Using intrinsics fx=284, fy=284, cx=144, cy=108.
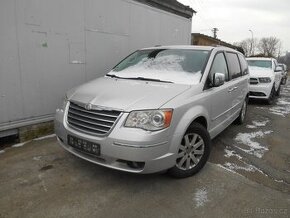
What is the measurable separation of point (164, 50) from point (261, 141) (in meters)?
2.51

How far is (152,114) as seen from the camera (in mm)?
3033

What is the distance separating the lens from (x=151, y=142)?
116 inches

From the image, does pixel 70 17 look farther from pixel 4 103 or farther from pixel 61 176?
pixel 61 176

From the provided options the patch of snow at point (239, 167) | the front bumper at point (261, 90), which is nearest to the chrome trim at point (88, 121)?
the patch of snow at point (239, 167)

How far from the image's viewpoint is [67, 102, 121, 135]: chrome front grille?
3.09 meters

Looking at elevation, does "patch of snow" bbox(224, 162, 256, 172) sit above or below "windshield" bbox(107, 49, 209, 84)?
below

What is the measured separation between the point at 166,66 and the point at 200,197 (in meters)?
1.94

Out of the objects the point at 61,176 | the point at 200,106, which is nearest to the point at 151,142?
the point at 200,106

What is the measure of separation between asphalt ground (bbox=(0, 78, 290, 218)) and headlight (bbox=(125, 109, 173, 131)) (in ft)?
2.68

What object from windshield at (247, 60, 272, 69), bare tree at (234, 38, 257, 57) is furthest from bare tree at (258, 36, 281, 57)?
windshield at (247, 60, 272, 69)

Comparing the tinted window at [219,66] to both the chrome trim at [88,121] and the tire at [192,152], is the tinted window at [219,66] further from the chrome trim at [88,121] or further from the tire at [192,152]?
the chrome trim at [88,121]

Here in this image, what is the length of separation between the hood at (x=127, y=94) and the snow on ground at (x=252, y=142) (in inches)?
75.2

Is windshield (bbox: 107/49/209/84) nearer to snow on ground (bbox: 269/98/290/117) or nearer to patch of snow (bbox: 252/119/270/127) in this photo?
patch of snow (bbox: 252/119/270/127)

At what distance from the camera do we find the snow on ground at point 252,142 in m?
4.71
